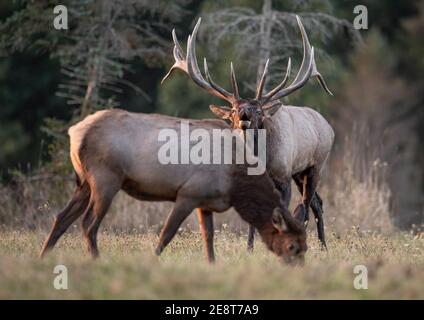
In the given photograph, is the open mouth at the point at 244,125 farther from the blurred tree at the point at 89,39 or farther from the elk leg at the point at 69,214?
the blurred tree at the point at 89,39

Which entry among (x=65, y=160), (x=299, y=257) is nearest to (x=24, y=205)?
(x=65, y=160)

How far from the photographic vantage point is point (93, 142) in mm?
10070

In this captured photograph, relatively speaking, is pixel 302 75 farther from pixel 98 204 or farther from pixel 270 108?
pixel 98 204

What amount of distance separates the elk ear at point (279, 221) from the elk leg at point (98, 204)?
1515 mm

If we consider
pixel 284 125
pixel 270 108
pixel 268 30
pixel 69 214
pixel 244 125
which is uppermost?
pixel 268 30

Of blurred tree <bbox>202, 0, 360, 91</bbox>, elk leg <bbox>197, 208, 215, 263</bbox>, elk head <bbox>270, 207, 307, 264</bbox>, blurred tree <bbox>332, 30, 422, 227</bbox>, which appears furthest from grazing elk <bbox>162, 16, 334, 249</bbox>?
blurred tree <bbox>332, 30, 422, 227</bbox>

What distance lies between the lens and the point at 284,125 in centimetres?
1236

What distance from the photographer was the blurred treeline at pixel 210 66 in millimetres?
16812

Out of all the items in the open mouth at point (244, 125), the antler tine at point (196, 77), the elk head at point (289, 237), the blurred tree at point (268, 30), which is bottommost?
the elk head at point (289, 237)

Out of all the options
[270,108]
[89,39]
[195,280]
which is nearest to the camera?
[195,280]

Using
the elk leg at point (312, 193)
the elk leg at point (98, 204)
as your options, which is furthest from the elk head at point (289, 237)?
the elk leg at point (312, 193)

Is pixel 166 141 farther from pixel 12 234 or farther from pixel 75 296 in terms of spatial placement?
pixel 12 234

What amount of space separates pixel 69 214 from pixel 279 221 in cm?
209

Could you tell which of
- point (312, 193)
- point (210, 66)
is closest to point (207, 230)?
point (312, 193)
